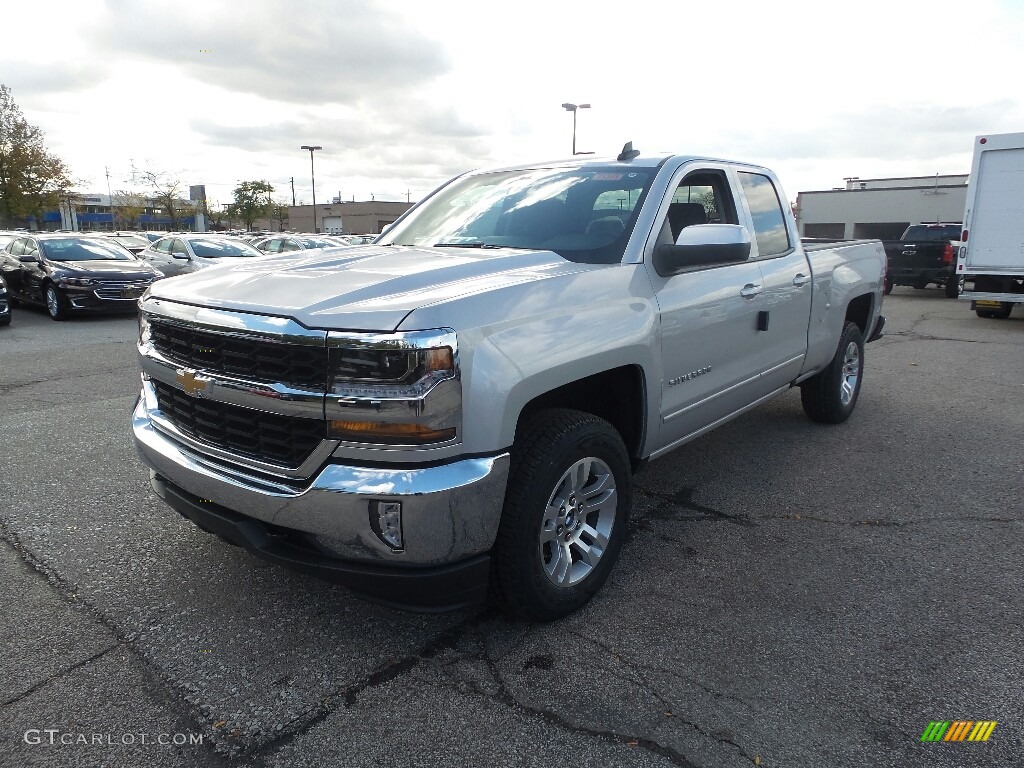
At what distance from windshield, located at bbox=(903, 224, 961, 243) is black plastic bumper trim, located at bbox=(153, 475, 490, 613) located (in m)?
18.3

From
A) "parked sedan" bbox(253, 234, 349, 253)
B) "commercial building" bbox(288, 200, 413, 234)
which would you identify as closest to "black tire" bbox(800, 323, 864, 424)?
"parked sedan" bbox(253, 234, 349, 253)

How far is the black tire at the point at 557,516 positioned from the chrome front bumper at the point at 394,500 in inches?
5.8

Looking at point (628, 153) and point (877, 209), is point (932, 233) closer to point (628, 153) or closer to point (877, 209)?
point (628, 153)

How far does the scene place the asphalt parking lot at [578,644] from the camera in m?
2.35

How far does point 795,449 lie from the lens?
5445 millimetres

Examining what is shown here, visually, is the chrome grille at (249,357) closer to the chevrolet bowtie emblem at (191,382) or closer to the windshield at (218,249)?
the chevrolet bowtie emblem at (191,382)

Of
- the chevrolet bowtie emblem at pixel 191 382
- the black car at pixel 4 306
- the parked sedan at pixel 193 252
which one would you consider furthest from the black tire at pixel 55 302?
the chevrolet bowtie emblem at pixel 191 382

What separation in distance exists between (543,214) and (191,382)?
1.92 m

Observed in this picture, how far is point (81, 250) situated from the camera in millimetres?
14188

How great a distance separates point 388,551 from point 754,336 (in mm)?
2702

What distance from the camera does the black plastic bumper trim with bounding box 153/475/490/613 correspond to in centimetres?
248

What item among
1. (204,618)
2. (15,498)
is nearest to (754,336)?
(204,618)

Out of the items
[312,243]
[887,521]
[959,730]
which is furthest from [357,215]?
[959,730]

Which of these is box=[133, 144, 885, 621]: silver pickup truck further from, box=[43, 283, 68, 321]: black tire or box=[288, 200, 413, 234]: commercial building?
box=[288, 200, 413, 234]: commercial building
